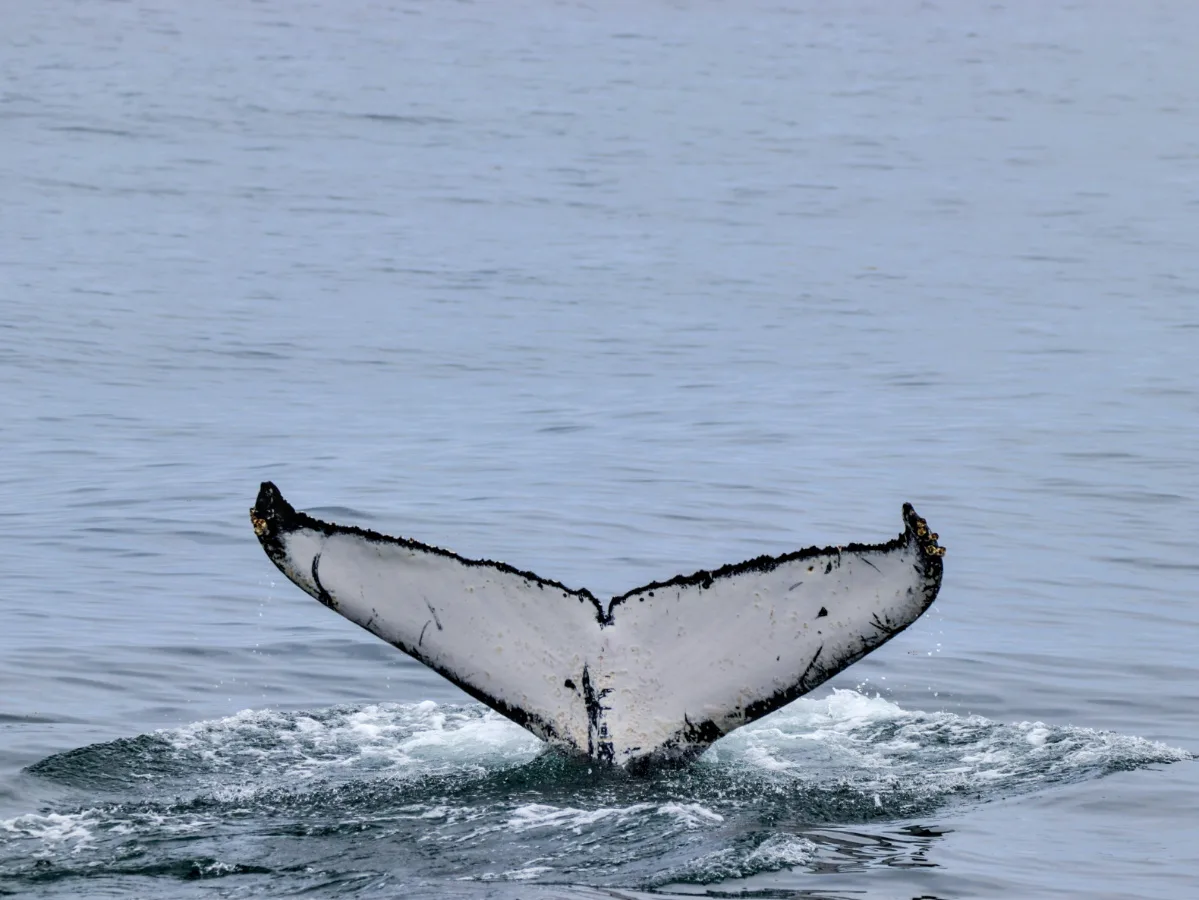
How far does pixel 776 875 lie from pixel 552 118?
4287 centimetres

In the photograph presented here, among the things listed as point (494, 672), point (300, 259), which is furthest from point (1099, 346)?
point (494, 672)

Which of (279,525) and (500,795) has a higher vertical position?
(279,525)

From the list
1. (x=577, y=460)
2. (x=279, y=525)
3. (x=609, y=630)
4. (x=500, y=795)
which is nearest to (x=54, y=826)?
(x=279, y=525)

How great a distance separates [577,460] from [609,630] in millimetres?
9338

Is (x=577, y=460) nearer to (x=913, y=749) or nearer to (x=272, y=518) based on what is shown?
(x=913, y=749)

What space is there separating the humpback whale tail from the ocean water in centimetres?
30

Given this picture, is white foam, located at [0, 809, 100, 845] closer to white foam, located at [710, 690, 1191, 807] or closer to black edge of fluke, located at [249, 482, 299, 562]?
black edge of fluke, located at [249, 482, 299, 562]

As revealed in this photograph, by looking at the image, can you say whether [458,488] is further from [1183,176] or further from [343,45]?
[343,45]

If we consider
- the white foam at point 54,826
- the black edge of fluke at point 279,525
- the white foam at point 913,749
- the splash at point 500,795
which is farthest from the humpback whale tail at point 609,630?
the white foam at point 54,826

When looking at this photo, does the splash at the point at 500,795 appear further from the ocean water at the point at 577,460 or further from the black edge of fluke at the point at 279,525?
the black edge of fluke at the point at 279,525

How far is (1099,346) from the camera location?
22.9 m

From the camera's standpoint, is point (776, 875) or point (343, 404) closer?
point (776, 875)

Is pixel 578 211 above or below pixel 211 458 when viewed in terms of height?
above

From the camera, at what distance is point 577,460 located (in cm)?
1656
